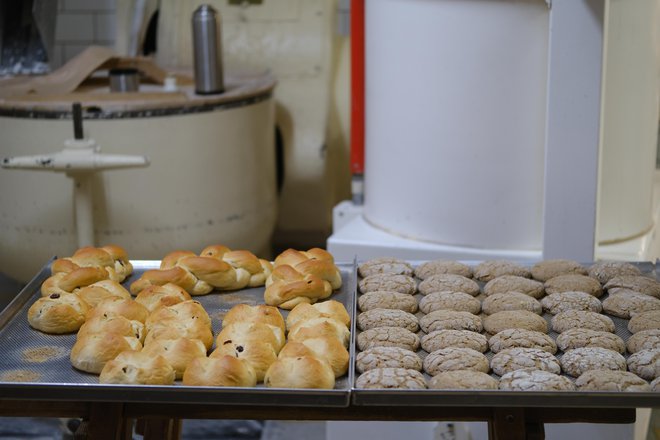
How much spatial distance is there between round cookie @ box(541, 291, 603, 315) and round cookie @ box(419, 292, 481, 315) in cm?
13

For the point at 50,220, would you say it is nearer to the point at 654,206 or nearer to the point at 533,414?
the point at 654,206

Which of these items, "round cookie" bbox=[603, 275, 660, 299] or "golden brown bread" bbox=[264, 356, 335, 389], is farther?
"round cookie" bbox=[603, 275, 660, 299]

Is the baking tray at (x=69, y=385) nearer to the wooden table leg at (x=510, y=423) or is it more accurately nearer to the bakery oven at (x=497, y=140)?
the wooden table leg at (x=510, y=423)

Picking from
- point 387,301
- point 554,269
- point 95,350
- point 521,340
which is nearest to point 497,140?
point 554,269

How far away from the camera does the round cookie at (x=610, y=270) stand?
1.82 m

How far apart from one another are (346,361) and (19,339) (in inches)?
22.2

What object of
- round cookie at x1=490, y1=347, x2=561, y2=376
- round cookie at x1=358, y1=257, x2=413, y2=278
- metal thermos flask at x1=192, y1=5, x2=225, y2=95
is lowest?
round cookie at x1=490, y1=347, x2=561, y2=376

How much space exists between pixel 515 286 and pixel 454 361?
0.36 meters

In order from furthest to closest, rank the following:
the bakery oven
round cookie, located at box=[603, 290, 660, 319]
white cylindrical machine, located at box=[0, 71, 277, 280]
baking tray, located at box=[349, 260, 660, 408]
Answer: white cylindrical machine, located at box=[0, 71, 277, 280]
the bakery oven
round cookie, located at box=[603, 290, 660, 319]
baking tray, located at box=[349, 260, 660, 408]

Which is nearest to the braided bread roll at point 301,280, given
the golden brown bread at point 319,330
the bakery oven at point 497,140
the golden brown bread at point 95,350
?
the golden brown bread at point 319,330

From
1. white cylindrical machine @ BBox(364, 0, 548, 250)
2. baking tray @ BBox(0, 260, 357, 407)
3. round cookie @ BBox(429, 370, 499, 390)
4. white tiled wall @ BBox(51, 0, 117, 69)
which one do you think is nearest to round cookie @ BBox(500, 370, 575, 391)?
round cookie @ BBox(429, 370, 499, 390)

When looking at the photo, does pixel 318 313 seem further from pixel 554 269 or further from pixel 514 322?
pixel 554 269

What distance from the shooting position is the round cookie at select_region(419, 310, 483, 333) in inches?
63.2

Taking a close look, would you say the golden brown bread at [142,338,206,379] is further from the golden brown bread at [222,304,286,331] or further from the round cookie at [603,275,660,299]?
the round cookie at [603,275,660,299]
